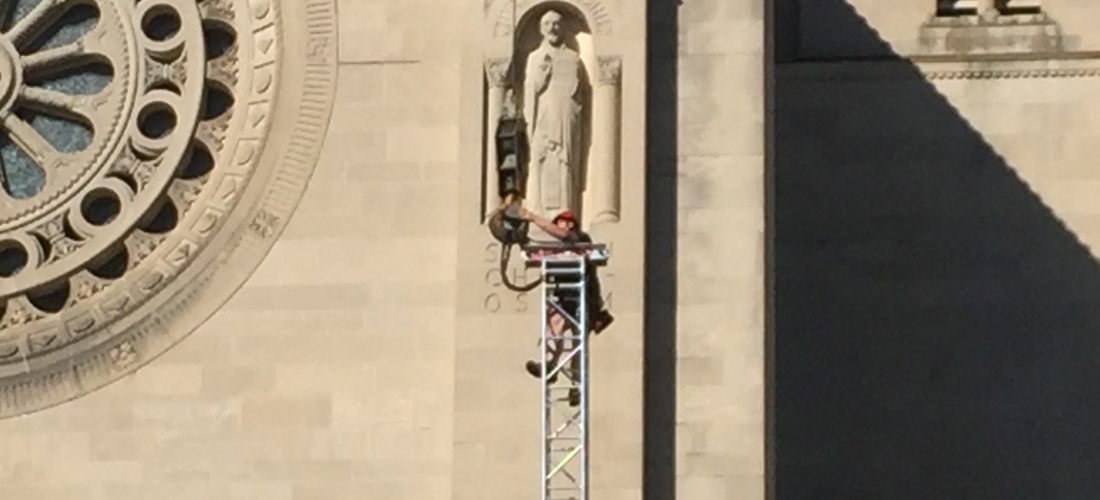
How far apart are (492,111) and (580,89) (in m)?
0.57

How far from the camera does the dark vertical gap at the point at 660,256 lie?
22328mm

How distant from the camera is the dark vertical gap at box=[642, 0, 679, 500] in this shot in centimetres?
2233

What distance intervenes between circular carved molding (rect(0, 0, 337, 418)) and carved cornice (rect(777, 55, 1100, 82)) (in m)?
5.42

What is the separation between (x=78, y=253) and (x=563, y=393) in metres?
3.60

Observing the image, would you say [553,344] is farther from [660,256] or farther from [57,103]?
[57,103]

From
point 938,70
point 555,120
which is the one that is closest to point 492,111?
point 555,120

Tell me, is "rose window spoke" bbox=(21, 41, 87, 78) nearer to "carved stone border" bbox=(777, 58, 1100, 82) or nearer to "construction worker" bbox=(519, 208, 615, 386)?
"construction worker" bbox=(519, 208, 615, 386)

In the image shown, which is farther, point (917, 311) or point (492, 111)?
point (917, 311)

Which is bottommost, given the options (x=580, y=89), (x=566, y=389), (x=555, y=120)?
(x=566, y=389)

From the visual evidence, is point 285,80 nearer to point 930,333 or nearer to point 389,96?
point 389,96

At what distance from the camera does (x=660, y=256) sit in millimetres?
22625

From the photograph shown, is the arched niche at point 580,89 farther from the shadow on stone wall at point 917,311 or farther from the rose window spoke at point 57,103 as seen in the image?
the shadow on stone wall at point 917,311

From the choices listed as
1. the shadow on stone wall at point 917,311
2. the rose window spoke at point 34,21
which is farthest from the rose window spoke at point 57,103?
the shadow on stone wall at point 917,311

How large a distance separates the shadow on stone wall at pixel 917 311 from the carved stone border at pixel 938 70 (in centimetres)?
2
